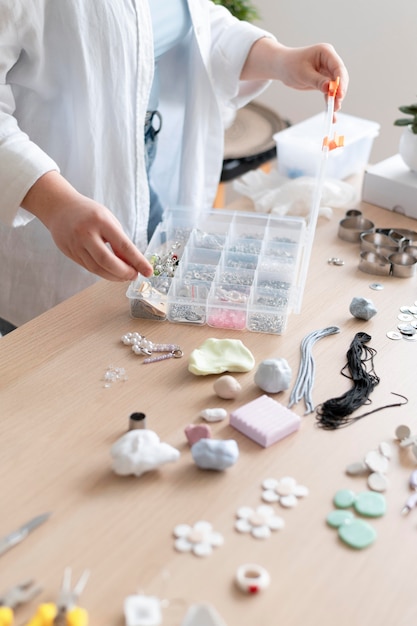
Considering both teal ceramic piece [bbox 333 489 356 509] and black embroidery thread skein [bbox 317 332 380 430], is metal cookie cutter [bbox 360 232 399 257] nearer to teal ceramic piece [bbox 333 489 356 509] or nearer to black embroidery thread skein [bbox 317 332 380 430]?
black embroidery thread skein [bbox 317 332 380 430]

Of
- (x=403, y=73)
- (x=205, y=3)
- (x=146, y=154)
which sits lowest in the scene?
(x=403, y=73)

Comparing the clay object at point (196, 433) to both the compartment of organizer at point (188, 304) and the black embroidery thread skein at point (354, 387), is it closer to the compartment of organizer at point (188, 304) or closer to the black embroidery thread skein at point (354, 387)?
the black embroidery thread skein at point (354, 387)

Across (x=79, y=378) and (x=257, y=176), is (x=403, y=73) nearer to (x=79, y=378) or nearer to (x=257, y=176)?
(x=257, y=176)

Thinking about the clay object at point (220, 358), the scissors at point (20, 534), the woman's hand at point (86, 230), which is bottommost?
the clay object at point (220, 358)

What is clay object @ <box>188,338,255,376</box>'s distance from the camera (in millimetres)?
888

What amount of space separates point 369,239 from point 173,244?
12.7 inches

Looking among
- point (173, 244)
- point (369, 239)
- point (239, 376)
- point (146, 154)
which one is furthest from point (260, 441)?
point (146, 154)

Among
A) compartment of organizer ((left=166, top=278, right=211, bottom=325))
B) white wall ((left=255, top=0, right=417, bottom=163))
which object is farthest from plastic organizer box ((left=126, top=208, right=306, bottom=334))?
white wall ((left=255, top=0, right=417, bottom=163))

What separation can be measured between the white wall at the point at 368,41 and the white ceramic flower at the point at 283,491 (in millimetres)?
1729

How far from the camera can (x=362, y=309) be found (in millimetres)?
994

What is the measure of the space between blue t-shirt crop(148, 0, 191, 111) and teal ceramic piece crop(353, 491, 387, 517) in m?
0.74

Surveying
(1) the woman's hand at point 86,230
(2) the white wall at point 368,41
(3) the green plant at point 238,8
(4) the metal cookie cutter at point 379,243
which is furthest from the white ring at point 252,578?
(2) the white wall at point 368,41

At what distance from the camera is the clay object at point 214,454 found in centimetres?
73

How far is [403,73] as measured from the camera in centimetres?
218
